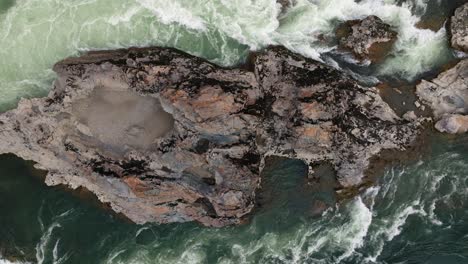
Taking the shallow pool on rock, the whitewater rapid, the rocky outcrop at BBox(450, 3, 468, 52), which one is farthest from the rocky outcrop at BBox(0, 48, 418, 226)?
the rocky outcrop at BBox(450, 3, 468, 52)

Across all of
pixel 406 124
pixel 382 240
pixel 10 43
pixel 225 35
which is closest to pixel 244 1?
pixel 225 35

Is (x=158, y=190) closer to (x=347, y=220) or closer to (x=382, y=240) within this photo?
(x=347, y=220)

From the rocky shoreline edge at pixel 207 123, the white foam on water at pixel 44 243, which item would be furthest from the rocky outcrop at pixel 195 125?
the white foam on water at pixel 44 243

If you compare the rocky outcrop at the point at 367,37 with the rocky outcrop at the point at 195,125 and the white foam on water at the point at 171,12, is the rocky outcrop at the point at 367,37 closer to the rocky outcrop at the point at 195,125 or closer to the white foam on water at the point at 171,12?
the rocky outcrop at the point at 195,125

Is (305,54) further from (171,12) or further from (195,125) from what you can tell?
(171,12)

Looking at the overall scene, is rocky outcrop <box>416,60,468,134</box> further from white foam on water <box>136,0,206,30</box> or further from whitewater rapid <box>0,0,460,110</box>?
white foam on water <box>136,0,206,30</box>

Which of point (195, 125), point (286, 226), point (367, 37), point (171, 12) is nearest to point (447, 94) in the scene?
point (367, 37)

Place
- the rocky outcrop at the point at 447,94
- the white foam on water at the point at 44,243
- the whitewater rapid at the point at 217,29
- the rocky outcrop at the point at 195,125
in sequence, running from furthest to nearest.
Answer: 1. the white foam on water at the point at 44,243
2. the whitewater rapid at the point at 217,29
3. the rocky outcrop at the point at 447,94
4. the rocky outcrop at the point at 195,125
